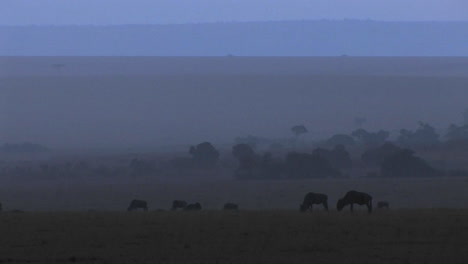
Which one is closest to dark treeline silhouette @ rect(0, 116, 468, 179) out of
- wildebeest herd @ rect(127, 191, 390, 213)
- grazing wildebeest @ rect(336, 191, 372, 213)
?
wildebeest herd @ rect(127, 191, 390, 213)

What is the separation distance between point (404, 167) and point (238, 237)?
105 feet

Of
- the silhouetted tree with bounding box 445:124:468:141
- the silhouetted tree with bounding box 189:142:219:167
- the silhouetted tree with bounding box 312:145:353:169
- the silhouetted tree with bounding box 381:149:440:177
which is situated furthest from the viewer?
the silhouetted tree with bounding box 445:124:468:141

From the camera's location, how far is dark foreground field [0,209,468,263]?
1659 centimetres

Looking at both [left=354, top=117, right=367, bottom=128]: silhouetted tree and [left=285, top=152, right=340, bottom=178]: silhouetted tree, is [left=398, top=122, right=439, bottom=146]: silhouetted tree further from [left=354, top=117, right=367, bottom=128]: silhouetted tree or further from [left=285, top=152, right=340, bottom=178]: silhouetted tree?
[left=285, top=152, right=340, bottom=178]: silhouetted tree

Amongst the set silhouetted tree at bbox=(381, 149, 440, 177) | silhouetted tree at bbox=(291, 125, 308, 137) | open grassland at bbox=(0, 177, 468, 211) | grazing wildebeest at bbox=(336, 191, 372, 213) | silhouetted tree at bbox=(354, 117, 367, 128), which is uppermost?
silhouetted tree at bbox=(354, 117, 367, 128)

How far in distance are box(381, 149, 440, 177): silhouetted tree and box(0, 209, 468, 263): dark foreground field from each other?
86.1 feet

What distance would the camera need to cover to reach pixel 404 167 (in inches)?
1964

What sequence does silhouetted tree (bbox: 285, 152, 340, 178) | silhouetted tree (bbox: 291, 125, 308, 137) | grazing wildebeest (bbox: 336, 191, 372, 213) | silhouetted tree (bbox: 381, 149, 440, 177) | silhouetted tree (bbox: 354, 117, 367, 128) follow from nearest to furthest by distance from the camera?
grazing wildebeest (bbox: 336, 191, 372, 213)
silhouetted tree (bbox: 381, 149, 440, 177)
silhouetted tree (bbox: 285, 152, 340, 178)
silhouetted tree (bbox: 291, 125, 308, 137)
silhouetted tree (bbox: 354, 117, 367, 128)

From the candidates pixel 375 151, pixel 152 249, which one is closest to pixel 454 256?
pixel 152 249

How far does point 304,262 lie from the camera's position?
16.1m

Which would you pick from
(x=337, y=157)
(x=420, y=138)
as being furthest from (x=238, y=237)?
(x=420, y=138)

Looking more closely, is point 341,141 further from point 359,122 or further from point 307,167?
point 359,122

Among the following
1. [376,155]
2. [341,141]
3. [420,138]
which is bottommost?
[376,155]

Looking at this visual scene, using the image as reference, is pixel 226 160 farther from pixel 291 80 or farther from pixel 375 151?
pixel 291 80
